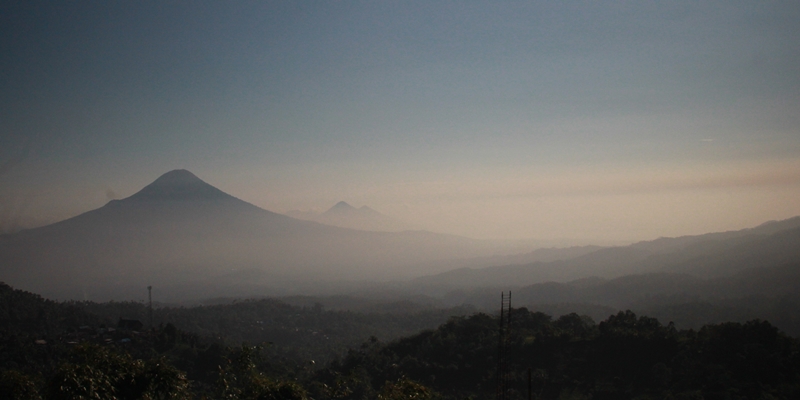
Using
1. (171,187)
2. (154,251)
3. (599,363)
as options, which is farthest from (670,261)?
(154,251)

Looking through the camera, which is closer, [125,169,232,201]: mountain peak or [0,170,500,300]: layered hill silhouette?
[0,170,500,300]: layered hill silhouette

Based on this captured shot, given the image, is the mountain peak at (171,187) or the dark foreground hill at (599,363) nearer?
the dark foreground hill at (599,363)

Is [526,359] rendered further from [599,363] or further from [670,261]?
[670,261]

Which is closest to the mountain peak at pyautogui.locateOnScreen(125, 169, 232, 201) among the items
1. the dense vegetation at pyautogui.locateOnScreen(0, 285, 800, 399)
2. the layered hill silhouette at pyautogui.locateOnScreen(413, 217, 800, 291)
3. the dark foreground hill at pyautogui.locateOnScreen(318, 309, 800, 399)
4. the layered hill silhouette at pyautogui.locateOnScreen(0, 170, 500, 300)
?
the layered hill silhouette at pyautogui.locateOnScreen(0, 170, 500, 300)

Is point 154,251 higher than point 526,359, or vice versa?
point 154,251

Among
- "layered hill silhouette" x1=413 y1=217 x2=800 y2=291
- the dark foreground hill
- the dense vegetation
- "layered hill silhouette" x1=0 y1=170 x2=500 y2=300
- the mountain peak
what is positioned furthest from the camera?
the mountain peak

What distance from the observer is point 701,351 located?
23562 millimetres

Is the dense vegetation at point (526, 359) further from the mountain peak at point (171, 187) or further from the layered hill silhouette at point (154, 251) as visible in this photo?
the mountain peak at point (171, 187)

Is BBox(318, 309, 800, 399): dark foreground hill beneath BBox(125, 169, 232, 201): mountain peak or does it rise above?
beneath

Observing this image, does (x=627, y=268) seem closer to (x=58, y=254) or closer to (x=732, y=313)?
(x=732, y=313)

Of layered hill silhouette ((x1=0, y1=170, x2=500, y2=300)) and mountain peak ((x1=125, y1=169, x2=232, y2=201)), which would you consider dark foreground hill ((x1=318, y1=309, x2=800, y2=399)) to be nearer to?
layered hill silhouette ((x1=0, y1=170, x2=500, y2=300))

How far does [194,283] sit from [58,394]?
15812 centimetres

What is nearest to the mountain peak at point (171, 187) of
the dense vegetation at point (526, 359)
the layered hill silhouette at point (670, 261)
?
the layered hill silhouette at point (670, 261)

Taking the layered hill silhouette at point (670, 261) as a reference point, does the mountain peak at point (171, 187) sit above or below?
above
